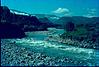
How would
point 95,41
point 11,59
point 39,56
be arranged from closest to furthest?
point 11,59 → point 39,56 → point 95,41

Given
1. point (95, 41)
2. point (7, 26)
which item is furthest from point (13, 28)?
point (95, 41)

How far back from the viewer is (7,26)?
50875 millimetres

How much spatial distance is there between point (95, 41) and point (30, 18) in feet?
139

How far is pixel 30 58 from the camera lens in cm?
2319

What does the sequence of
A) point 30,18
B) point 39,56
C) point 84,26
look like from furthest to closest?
point 30,18, point 84,26, point 39,56

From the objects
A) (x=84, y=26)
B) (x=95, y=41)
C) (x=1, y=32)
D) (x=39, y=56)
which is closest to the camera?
(x=39, y=56)

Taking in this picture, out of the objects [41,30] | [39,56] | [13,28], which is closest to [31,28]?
[41,30]

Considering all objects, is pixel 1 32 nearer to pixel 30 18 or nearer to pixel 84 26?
pixel 84 26

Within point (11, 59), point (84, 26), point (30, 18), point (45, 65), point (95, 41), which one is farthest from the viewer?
point (30, 18)

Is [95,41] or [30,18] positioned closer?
[95,41]

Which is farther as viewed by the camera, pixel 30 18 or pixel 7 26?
pixel 30 18

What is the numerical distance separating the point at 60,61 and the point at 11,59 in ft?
14.7

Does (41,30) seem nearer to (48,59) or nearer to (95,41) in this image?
(95,41)

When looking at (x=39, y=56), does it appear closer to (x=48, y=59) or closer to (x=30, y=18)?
(x=48, y=59)
